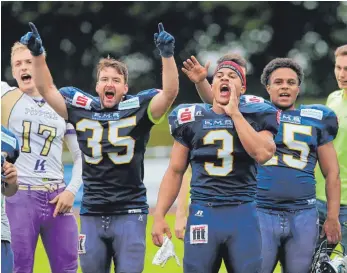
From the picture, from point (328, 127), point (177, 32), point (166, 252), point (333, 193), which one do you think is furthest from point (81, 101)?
point (177, 32)

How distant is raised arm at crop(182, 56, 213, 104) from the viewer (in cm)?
693

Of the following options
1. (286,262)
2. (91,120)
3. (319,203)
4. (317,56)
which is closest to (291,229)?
(286,262)

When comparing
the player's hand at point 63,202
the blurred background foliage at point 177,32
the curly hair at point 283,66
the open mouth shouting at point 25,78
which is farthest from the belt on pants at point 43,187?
the blurred background foliage at point 177,32

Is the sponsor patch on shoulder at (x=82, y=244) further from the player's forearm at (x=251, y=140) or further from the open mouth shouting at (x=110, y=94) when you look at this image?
the player's forearm at (x=251, y=140)

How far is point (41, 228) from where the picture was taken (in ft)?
25.8

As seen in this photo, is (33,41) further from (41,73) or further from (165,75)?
(165,75)

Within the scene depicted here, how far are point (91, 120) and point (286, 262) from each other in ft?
5.38

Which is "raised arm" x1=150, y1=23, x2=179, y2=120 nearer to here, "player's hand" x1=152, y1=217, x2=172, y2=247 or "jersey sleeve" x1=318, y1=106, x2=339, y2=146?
"player's hand" x1=152, y1=217, x2=172, y2=247

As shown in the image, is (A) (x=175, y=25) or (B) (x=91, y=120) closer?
(B) (x=91, y=120)

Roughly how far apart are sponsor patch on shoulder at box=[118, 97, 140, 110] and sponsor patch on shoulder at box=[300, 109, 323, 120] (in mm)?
1224

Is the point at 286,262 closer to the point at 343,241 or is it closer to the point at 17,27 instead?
the point at 343,241

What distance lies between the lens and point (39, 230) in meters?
7.87

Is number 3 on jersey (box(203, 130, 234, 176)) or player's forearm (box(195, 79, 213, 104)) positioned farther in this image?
player's forearm (box(195, 79, 213, 104))

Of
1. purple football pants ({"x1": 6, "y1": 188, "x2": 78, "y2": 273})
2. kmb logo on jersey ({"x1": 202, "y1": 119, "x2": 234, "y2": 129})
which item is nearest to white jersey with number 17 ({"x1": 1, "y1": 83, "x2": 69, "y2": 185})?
purple football pants ({"x1": 6, "y1": 188, "x2": 78, "y2": 273})
